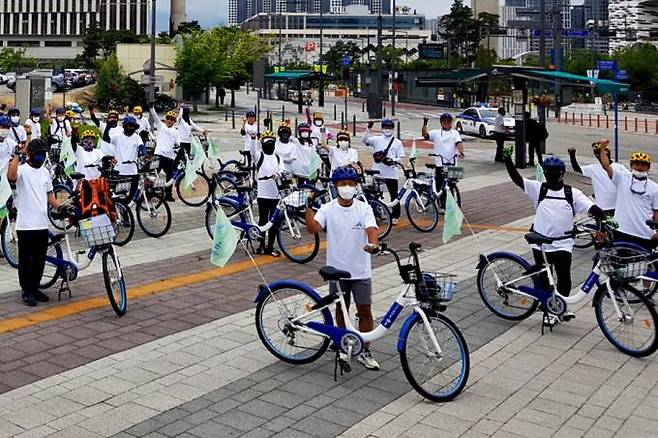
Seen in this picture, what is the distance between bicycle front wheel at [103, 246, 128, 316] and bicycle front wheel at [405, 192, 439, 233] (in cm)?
628

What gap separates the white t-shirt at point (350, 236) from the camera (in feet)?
22.6

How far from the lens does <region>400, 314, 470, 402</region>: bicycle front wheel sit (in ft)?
20.9

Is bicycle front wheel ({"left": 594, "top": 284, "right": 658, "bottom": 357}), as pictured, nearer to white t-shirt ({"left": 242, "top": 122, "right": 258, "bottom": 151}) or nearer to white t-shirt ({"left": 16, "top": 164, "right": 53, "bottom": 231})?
white t-shirt ({"left": 16, "top": 164, "right": 53, "bottom": 231})

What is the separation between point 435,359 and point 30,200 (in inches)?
193

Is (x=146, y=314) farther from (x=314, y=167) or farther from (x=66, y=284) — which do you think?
(x=314, y=167)

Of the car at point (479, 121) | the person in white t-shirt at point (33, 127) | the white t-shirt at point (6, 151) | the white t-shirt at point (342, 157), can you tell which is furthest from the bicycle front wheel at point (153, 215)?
the car at point (479, 121)

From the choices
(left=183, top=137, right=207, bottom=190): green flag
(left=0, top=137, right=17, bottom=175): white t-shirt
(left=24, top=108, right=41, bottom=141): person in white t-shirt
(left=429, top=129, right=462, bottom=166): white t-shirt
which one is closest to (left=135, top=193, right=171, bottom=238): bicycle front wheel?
(left=183, top=137, right=207, bottom=190): green flag

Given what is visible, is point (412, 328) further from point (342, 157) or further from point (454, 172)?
point (342, 157)

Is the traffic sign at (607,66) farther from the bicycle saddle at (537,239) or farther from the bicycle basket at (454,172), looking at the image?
the bicycle saddle at (537,239)

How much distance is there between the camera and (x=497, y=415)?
612 centimetres

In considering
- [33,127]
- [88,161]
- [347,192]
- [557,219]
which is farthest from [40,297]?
[33,127]

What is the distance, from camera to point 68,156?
16.0 meters

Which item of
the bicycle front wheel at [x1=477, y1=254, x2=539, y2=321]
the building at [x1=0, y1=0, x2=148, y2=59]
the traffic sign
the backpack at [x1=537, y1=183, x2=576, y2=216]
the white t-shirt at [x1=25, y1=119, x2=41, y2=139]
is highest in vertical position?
the building at [x1=0, y1=0, x2=148, y2=59]

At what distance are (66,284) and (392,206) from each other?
6124 millimetres
